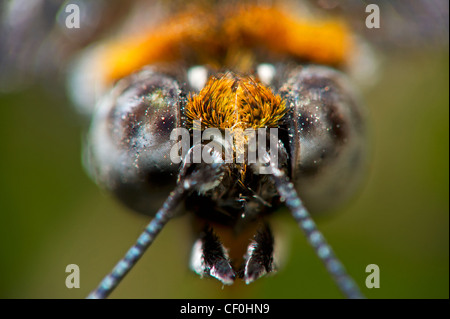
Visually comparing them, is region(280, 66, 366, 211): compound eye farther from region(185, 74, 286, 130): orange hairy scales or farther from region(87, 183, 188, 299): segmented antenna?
region(87, 183, 188, 299): segmented antenna

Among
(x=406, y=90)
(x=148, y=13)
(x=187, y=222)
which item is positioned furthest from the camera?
(x=406, y=90)

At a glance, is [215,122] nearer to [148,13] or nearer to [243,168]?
[243,168]

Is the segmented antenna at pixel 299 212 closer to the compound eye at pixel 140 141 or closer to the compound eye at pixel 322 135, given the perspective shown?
the compound eye at pixel 322 135

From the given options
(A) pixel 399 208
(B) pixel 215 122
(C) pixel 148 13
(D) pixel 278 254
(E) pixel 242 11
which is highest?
(C) pixel 148 13

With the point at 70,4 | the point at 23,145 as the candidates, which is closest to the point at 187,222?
the point at 70,4

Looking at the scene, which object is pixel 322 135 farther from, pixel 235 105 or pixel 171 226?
pixel 171 226

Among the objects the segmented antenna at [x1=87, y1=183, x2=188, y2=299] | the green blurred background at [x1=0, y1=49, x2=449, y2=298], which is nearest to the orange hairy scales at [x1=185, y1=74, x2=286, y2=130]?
the segmented antenna at [x1=87, y1=183, x2=188, y2=299]

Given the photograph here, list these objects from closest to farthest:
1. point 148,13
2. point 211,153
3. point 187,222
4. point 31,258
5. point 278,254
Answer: point 211,153, point 278,254, point 187,222, point 148,13, point 31,258
